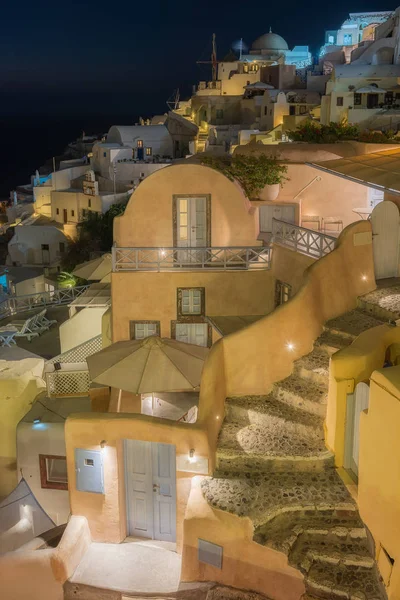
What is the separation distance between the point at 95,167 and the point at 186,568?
48419mm

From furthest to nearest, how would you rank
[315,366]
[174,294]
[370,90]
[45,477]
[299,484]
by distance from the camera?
[370,90], [174,294], [45,477], [315,366], [299,484]

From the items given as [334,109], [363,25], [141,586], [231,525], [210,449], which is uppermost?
[363,25]

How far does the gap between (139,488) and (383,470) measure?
4248mm

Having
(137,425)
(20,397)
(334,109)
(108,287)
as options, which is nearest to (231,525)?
(137,425)

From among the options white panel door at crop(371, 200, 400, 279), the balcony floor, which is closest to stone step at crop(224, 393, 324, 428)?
white panel door at crop(371, 200, 400, 279)

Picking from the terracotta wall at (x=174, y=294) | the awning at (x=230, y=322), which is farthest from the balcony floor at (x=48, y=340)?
the awning at (x=230, y=322)

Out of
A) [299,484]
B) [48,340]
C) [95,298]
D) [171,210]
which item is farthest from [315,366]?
[48,340]

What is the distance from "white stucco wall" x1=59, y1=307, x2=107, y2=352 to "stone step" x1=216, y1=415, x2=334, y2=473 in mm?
10200

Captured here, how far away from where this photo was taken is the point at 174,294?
53.3 ft

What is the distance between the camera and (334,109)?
47.6 m

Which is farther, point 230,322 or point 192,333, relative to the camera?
point 192,333

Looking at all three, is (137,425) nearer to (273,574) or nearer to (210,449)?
(210,449)

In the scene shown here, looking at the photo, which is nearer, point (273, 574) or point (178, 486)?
point (273, 574)

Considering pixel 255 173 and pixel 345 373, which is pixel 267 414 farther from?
pixel 255 173
